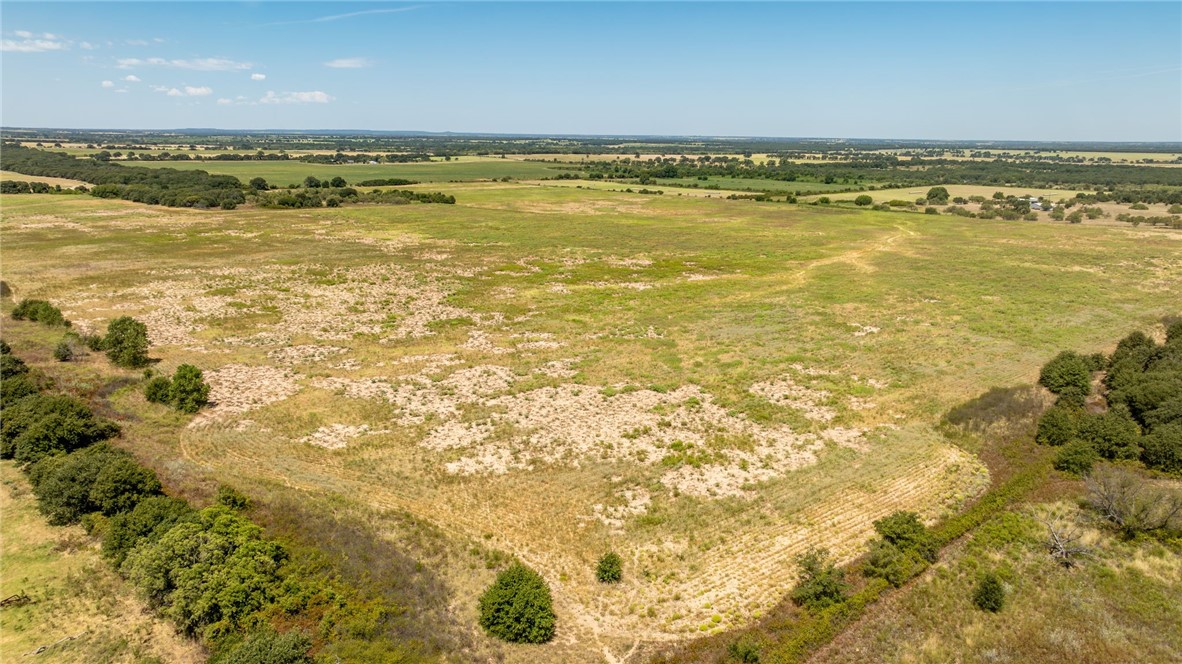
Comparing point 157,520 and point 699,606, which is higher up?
point 157,520

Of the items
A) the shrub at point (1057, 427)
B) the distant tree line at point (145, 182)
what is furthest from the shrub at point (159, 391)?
the distant tree line at point (145, 182)

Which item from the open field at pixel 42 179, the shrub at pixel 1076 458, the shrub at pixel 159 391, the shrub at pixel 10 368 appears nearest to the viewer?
the shrub at pixel 1076 458

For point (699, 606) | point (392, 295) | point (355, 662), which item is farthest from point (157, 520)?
point (392, 295)

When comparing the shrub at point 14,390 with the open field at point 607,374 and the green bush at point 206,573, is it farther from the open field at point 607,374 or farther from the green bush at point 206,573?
the green bush at point 206,573

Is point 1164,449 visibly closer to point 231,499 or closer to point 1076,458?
point 1076,458

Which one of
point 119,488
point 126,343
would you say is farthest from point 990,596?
point 126,343

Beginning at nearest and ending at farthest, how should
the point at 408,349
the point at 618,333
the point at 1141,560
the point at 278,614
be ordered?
the point at 278,614
the point at 1141,560
the point at 408,349
the point at 618,333

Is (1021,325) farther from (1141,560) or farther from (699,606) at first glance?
(699,606)
